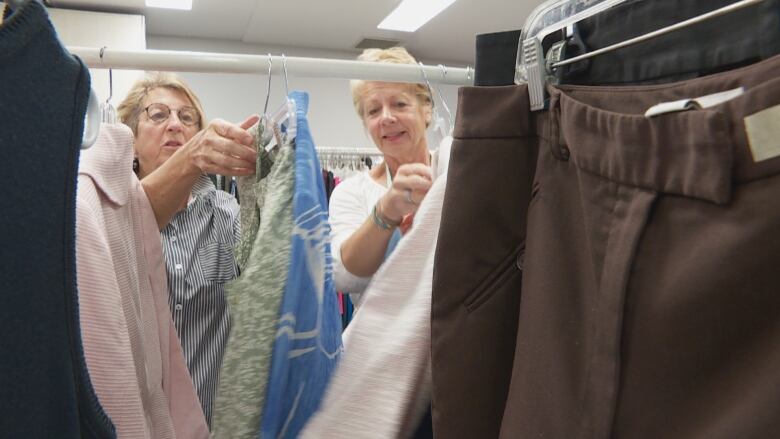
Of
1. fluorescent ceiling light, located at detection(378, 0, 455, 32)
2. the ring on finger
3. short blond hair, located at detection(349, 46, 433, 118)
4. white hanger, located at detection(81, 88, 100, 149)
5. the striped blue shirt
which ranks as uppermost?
fluorescent ceiling light, located at detection(378, 0, 455, 32)

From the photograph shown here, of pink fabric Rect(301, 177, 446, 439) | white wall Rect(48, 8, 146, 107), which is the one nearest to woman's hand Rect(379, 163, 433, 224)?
pink fabric Rect(301, 177, 446, 439)

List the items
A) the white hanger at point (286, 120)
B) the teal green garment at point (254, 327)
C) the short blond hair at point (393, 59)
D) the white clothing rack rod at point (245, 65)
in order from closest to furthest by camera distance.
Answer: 1. the teal green garment at point (254, 327)
2. the white hanger at point (286, 120)
3. the white clothing rack rod at point (245, 65)
4. the short blond hair at point (393, 59)

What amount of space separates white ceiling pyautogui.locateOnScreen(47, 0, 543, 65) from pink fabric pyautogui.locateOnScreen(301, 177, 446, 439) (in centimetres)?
303

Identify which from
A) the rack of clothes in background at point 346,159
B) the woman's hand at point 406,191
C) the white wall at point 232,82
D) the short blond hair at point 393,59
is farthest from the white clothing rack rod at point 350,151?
the woman's hand at point 406,191

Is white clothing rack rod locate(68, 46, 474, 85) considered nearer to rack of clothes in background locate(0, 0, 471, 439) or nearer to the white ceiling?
rack of clothes in background locate(0, 0, 471, 439)

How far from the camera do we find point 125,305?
0.66 meters

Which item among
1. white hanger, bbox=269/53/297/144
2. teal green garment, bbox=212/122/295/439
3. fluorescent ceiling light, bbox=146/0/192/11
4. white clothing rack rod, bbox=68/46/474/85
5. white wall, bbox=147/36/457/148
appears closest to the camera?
teal green garment, bbox=212/122/295/439

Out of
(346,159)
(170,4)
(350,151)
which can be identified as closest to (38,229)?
(350,151)

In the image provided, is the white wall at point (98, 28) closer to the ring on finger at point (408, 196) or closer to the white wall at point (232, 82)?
the white wall at point (232, 82)

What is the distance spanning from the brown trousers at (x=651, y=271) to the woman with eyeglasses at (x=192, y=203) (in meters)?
0.51

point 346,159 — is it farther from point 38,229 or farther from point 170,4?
point 38,229

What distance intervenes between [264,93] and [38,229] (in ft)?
12.3

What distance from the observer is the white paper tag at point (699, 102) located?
0.35m

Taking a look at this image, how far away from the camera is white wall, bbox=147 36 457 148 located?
3799 millimetres
